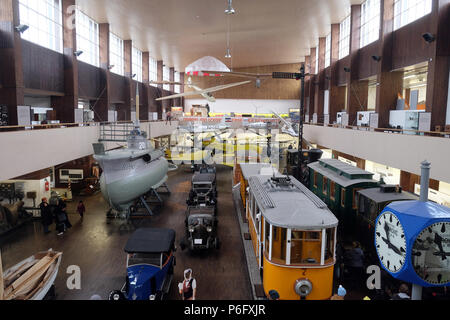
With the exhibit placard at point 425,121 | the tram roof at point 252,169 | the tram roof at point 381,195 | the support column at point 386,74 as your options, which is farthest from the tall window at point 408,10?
the tram roof at point 252,169

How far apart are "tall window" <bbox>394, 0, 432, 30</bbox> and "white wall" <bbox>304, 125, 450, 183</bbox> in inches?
256

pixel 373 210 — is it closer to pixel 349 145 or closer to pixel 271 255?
pixel 271 255

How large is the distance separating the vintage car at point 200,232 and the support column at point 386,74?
41.2 ft

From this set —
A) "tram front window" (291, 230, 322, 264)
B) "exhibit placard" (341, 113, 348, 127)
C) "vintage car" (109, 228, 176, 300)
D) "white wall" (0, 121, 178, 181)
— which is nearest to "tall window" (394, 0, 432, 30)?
"exhibit placard" (341, 113, 348, 127)

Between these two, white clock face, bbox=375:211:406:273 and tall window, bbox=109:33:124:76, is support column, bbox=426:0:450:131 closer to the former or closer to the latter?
white clock face, bbox=375:211:406:273

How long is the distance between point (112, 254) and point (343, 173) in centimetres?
934

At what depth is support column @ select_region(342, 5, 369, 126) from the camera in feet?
75.4

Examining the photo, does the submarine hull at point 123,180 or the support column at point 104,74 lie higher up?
the support column at point 104,74

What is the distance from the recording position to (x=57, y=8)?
1916cm

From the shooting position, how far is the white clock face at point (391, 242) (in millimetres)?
3732

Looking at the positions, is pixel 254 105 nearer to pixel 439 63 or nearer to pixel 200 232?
pixel 439 63

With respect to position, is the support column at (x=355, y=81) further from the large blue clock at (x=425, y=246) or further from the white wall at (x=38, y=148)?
the large blue clock at (x=425, y=246)
